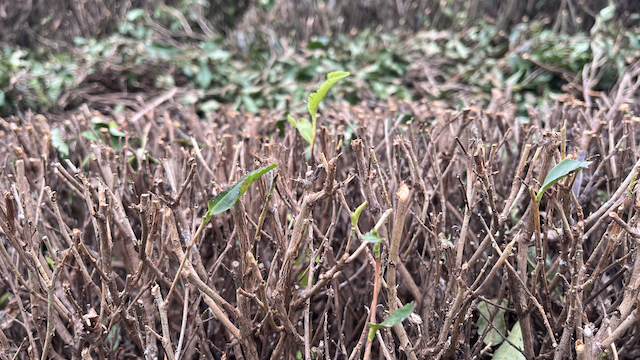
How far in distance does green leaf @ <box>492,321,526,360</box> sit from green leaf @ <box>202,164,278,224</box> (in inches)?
36.6

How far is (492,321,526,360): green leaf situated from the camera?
1277 millimetres

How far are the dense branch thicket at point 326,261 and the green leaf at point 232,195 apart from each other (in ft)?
0.23

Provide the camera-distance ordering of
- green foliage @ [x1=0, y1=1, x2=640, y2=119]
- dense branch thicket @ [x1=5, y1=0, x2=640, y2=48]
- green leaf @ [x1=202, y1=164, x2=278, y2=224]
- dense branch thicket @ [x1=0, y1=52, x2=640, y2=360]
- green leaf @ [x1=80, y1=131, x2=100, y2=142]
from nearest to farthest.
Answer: green leaf @ [x1=202, y1=164, x2=278, y2=224], dense branch thicket @ [x1=0, y1=52, x2=640, y2=360], green leaf @ [x1=80, y1=131, x2=100, y2=142], green foliage @ [x1=0, y1=1, x2=640, y2=119], dense branch thicket @ [x1=5, y1=0, x2=640, y2=48]

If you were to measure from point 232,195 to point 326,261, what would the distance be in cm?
49

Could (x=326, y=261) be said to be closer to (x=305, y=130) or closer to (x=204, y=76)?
(x=305, y=130)

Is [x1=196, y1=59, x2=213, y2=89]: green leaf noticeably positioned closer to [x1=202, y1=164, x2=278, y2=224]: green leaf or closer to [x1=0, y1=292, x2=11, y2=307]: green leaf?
[x1=0, y1=292, x2=11, y2=307]: green leaf

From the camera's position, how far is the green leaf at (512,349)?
1.28 metres

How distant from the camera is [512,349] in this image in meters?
1.29

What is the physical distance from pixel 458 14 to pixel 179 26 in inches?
148

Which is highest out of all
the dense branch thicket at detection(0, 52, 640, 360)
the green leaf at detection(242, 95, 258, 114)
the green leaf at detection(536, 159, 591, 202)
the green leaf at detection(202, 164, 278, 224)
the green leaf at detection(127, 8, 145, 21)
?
the green leaf at detection(127, 8, 145, 21)

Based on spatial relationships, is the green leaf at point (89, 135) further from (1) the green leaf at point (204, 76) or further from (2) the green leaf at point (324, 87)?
(1) the green leaf at point (204, 76)

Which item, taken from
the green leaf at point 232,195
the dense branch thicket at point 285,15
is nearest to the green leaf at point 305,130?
the green leaf at point 232,195

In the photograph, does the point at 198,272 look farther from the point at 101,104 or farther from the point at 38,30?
the point at 38,30

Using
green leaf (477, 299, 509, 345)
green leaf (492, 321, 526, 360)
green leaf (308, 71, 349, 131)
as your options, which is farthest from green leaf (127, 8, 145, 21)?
green leaf (492, 321, 526, 360)
